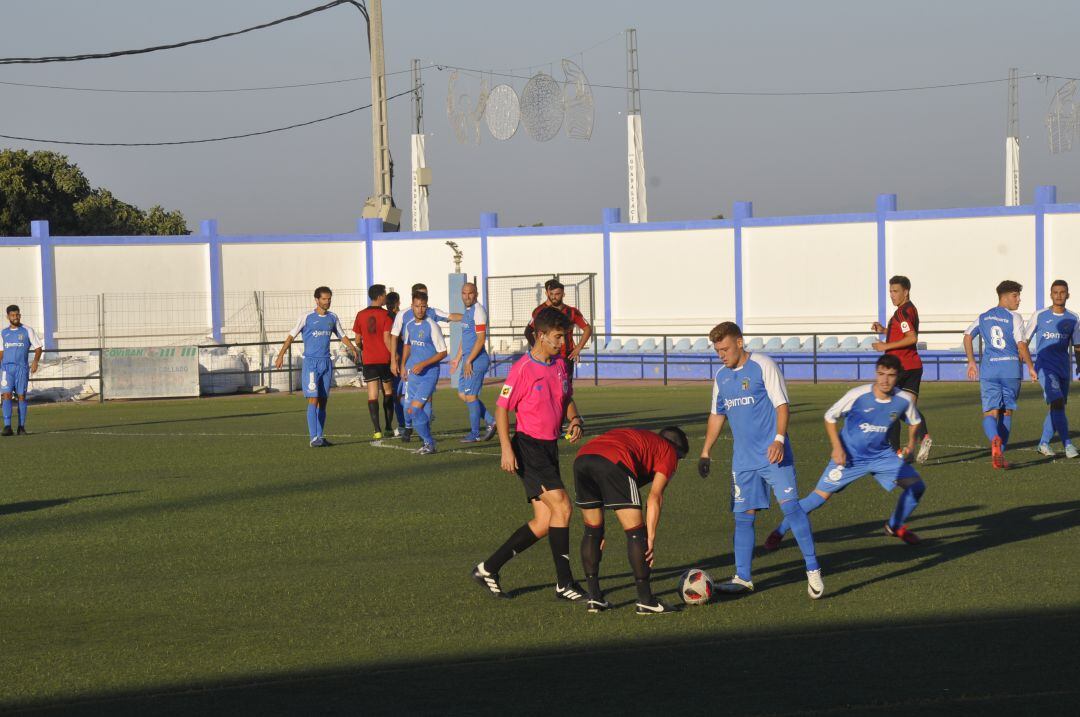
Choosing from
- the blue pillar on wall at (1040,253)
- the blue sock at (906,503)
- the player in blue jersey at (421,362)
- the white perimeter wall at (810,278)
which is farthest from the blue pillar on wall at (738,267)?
the blue sock at (906,503)

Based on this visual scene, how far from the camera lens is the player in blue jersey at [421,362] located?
1561 cm

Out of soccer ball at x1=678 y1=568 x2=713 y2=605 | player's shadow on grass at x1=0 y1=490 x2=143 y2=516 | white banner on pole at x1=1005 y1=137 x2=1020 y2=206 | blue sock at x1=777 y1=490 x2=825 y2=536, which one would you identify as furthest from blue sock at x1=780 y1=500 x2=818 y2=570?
white banner on pole at x1=1005 y1=137 x2=1020 y2=206

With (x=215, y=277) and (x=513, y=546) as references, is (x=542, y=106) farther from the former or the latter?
(x=513, y=546)

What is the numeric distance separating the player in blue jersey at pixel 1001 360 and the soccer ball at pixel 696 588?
702 cm

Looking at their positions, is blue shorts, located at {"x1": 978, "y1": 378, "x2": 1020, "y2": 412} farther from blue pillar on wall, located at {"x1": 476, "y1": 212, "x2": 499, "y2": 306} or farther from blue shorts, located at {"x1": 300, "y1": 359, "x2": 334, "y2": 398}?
blue pillar on wall, located at {"x1": 476, "y1": 212, "x2": 499, "y2": 306}

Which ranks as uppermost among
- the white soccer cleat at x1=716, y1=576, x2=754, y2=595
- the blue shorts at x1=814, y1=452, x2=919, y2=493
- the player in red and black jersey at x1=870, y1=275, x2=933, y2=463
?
the player in red and black jersey at x1=870, y1=275, x2=933, y2=463

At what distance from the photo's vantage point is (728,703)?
5766mm

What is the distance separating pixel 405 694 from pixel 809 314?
110ft

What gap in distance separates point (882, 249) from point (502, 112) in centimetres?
1185

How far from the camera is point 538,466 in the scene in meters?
7.90

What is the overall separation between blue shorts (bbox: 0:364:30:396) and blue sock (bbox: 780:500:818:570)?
15839mm

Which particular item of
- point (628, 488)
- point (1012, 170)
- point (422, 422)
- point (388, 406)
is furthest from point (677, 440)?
point (1012, 170)

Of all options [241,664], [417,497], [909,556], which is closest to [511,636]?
[241,664]

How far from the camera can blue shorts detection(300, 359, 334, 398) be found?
1686cm
